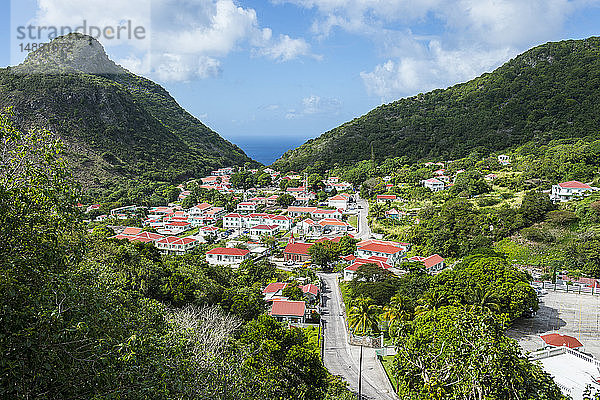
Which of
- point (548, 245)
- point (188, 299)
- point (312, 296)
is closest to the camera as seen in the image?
point (188, 299)

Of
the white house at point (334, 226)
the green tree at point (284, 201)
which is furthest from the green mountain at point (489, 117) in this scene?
the white house at point (334, 226)

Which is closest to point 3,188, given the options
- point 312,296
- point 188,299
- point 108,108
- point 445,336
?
point 445,336

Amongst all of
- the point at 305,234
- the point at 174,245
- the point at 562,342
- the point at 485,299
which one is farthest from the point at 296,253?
the point at 562,342

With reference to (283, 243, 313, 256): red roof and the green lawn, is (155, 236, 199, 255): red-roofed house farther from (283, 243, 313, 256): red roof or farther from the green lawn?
the green lawn

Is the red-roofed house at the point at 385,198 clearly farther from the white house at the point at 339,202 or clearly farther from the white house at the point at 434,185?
the white house at the point at 434,185

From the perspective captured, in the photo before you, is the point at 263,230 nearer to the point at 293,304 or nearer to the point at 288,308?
the point at 293,304

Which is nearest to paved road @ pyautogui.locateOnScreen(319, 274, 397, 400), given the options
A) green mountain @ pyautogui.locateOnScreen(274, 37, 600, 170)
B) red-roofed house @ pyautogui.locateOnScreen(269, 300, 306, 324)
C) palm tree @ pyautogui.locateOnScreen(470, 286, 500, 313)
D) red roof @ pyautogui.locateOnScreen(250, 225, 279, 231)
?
red-roofed house @ pyautogui.locateOnScreen(269, 300, 306, 324)

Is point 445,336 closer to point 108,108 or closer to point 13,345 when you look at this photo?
point 13,345
